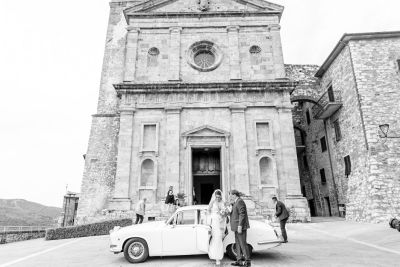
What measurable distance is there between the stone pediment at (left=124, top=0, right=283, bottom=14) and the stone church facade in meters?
0.08

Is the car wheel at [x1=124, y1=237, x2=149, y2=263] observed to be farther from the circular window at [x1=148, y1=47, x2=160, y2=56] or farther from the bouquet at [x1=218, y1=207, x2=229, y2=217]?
the circular window at [x1=148, y1=47, x2=160, y2=56]

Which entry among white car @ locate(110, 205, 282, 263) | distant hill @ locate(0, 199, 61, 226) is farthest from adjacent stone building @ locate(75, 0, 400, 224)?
distant hill @ locate(0, 199, 61, 226)

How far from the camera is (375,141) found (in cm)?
1527

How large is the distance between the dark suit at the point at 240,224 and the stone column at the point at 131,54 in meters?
15.0

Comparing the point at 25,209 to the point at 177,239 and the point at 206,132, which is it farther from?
the point at 177,239

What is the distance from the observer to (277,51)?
66.3 ft

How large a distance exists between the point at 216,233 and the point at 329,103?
15.0 meters

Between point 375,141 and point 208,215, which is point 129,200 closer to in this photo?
point 208,215

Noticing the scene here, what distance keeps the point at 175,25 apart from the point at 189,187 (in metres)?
12.0

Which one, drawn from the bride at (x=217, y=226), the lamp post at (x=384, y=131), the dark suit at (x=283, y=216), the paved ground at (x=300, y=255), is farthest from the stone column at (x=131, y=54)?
the lamp post at (x=384, y=131)

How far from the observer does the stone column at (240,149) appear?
17.1m

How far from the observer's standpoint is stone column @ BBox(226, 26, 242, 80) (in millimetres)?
19594

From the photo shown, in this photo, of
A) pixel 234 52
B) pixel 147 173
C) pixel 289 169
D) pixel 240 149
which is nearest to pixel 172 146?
pixel 147 173

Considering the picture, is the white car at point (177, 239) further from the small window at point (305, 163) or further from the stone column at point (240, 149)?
the small window at point (305, 163)
